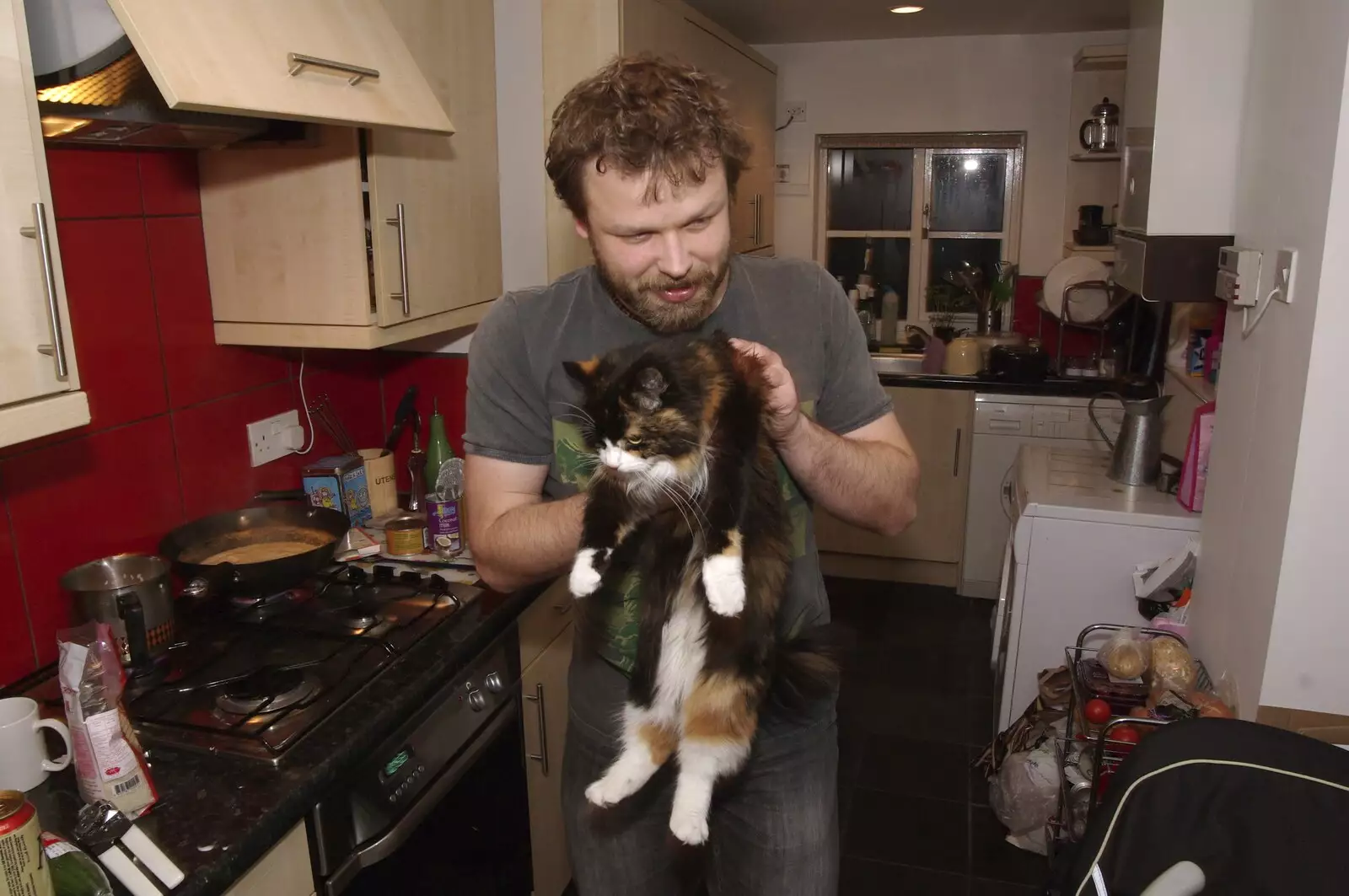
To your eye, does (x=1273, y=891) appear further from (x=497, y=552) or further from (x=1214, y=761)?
(x=497, y=552)

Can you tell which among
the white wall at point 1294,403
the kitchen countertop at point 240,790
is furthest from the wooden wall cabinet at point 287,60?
the white wall at point 1294,403

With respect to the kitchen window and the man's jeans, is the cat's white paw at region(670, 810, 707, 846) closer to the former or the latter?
the man's jeans

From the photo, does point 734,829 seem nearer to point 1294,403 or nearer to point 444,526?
point 444,526

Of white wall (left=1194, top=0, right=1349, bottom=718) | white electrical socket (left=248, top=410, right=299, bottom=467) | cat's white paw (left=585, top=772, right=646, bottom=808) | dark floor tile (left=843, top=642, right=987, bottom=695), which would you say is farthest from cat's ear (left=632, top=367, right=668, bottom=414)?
dark floor tile (left=843, top=642, right=987, bottom=695)

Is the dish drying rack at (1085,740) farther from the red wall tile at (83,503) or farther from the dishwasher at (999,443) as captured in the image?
the red wall tile at (83,503)

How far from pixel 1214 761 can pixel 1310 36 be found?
4.39ft

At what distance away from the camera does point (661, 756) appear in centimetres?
128

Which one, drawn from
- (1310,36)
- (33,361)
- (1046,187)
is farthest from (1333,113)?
(1046,187)

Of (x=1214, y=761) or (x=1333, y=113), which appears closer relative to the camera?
(x=1214, y=761)

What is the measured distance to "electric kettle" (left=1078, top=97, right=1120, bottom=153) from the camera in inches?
156

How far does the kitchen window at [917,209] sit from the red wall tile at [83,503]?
3651 mm

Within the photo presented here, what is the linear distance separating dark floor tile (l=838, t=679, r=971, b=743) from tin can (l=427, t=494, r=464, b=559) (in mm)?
1663

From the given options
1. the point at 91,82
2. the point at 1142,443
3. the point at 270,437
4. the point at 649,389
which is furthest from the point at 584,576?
the point at 1142,443

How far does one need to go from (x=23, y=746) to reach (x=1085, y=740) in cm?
212
